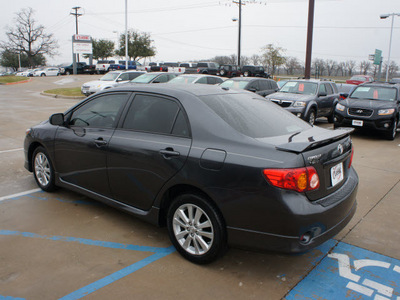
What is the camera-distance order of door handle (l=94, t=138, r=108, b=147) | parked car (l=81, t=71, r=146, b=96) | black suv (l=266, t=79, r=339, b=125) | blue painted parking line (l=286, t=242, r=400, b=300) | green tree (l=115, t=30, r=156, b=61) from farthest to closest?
green tree (l=115, t=30, r=156, b=61) < parked car (l=81, t=71, r=146, b=96) < black suv (l=266, t=79, r=339, b=125) < door handle (l=94, t=138, r=108, b=147) < blue painted parking line (l=286, t=242, r=400, b=300)

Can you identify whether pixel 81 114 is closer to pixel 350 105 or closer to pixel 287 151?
pixel 287 151

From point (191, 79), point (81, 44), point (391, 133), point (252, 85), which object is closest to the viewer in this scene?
point (391, 133)

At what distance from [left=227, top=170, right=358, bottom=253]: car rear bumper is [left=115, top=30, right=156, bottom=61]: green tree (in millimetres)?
57804

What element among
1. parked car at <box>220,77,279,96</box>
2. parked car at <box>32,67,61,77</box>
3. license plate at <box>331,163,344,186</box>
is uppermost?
parked car at <box>32,67,61,77</box>

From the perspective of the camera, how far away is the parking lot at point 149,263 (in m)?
2.88

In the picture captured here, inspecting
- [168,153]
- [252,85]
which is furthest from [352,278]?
[252,85]

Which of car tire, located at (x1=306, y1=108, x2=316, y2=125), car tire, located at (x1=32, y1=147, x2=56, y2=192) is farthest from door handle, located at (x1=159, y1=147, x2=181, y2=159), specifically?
car tire, located at (x1=306, y1=108, x2=316, y2=125)

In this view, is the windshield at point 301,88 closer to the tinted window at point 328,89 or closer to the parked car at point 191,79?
the tinted window at point 328,89

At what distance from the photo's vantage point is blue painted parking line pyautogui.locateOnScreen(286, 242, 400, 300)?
112 inches

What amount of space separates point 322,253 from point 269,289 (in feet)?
2.96

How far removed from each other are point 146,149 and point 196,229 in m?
0.94

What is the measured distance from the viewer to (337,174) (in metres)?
3.19

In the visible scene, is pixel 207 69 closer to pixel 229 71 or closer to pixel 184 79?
pixel 229 71

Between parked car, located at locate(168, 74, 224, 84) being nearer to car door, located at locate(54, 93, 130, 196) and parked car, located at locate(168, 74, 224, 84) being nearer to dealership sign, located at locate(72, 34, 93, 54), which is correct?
car door, located at locate(54, 93, 130, 196)
